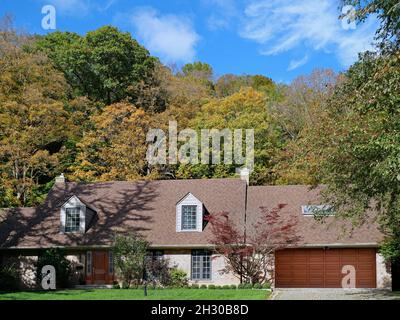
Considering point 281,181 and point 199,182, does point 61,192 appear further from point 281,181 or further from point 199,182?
point 281,181

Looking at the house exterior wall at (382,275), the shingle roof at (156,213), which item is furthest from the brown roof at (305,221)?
the house exterior wall at (382,275)

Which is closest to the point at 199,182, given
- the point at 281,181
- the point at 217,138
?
the point at 281,181

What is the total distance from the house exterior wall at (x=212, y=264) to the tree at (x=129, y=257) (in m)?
1.59

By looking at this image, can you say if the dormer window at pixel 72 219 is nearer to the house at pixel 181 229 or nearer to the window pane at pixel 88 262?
the house at pixel 181 229

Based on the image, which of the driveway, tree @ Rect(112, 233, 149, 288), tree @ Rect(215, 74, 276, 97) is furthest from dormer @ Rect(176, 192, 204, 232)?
tree @ Rect(215, 74, 276, 97)

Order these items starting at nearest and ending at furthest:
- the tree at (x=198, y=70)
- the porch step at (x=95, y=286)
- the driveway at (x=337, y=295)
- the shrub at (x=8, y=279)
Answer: the driveway at (x=337, y=295)
the shrub at (x=8, y=279)
the porch step at (x=95, y=286)
the tree at (x=198, y=70)

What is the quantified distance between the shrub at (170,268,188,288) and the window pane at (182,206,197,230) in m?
2.54

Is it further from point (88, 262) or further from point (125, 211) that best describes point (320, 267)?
point (88, 262)

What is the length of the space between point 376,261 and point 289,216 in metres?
5.09

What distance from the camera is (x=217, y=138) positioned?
164 feet

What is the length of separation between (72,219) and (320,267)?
13.8 meters

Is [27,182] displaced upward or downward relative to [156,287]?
upward

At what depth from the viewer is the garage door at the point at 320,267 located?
104 feet

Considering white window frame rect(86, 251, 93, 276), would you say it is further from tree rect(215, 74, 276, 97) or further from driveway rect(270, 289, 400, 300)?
tree rect(215, 74, 276, 97)
